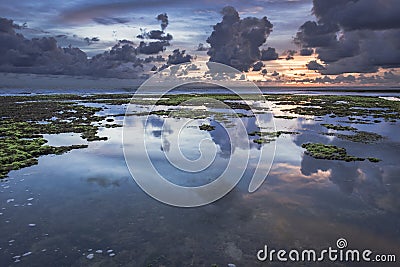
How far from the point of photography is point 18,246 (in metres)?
9.59

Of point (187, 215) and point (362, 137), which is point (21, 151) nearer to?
point (187, 215)

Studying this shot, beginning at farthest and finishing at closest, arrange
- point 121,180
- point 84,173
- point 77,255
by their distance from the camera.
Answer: point 84,173
point 121,180
point 77,255

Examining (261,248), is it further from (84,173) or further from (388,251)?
(84,173)

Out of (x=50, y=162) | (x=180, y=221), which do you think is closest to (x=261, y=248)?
(x=180, y=221)

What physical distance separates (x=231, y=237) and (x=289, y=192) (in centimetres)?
538

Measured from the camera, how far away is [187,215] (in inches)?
472

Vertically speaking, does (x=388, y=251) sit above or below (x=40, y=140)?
below
